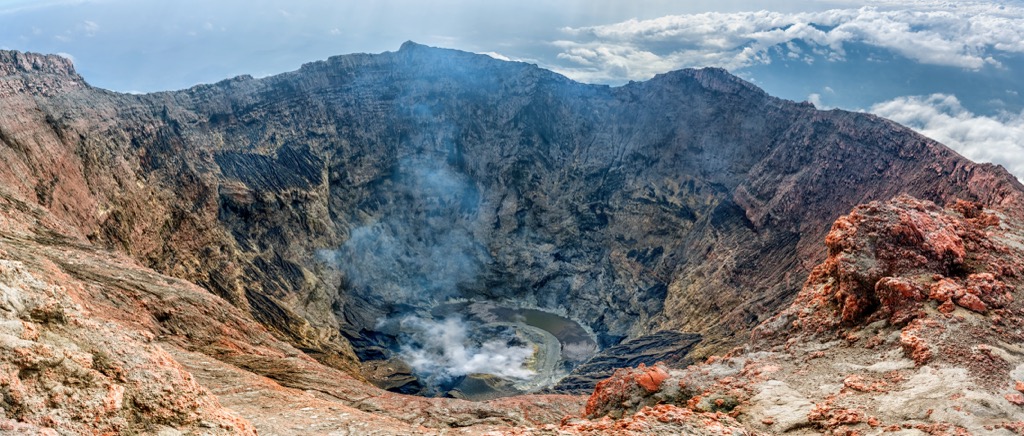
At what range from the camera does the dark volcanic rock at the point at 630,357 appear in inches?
2119

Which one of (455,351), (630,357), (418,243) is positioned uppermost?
(418,243)

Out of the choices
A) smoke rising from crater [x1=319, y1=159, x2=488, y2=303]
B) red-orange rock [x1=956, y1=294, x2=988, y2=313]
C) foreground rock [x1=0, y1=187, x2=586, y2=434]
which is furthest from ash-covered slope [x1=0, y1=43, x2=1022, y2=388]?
red-orange rock [x1=956, y1=294, x2=988, y2=313]

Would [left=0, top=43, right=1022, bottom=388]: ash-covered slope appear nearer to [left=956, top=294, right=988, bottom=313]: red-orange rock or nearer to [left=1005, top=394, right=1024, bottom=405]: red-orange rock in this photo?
[left=956, top=294, right=988, bottom=313]: red-orange rock

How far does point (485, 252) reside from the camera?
83688mm

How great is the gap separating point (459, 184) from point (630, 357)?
41.3 meters

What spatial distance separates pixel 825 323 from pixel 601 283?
56.3m

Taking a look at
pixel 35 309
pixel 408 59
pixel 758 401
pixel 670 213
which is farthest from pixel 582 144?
pixel 35 309

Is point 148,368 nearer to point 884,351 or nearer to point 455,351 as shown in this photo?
point 884,351

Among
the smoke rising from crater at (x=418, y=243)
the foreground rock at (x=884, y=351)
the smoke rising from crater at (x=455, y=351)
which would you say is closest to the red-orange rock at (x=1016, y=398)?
the foreground rock at (x=884, y=351)

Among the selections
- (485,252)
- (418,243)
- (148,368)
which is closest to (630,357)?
(485,252)

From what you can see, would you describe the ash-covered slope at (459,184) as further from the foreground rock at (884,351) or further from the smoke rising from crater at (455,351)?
the foreground rock at (884,351)

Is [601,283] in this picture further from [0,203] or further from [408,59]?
[0,203]

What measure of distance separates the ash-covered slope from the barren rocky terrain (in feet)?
1.12

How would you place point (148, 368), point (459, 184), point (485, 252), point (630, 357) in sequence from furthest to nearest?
point (459, 184) → point (485, 252) → point (630, 357) → point (148, 368)
